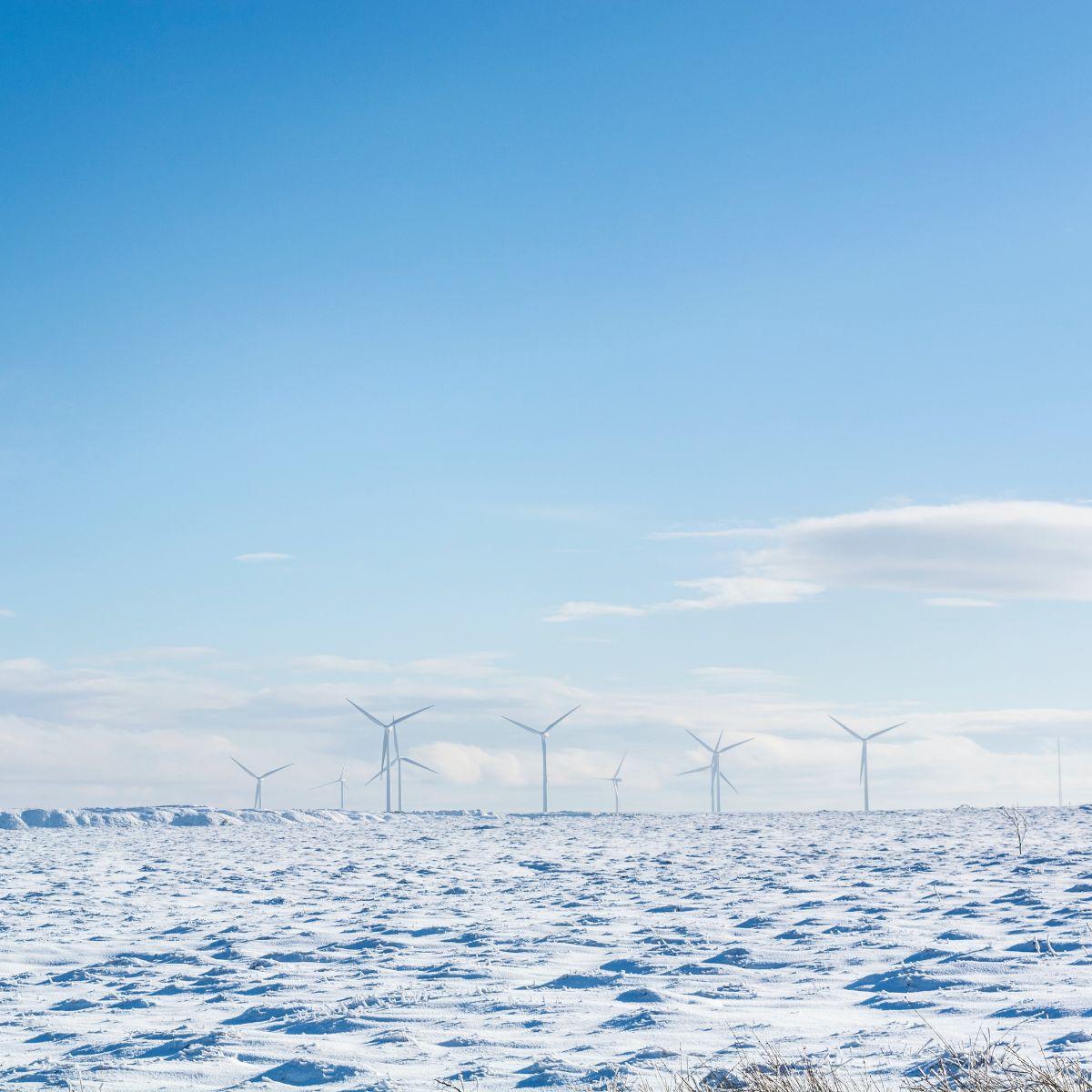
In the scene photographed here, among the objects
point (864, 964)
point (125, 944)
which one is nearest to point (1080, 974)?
point (864, 964)

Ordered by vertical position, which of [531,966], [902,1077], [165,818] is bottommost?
[165,818]

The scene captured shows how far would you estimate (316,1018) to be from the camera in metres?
13.1

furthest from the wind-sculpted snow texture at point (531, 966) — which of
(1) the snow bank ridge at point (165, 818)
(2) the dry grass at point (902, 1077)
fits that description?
(1) the snow bank ridge at point (165, 818)

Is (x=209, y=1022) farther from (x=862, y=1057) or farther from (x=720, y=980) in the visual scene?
(x=862, y=1057)

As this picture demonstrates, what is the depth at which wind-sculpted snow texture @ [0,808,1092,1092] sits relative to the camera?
1110cm

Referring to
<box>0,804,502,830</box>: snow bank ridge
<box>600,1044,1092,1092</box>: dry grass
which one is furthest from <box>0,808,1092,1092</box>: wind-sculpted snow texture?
<box>0,804,502,830</box>: snow bank ridge

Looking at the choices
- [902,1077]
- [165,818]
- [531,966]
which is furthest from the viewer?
[165,818]

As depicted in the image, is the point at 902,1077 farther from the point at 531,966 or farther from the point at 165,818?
the point at 165,818

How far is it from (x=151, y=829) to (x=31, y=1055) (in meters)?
68.9

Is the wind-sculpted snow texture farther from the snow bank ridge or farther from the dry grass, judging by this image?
the snow bank ridge

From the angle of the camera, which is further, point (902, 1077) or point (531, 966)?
point (531, 966)

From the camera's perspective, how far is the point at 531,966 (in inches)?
645

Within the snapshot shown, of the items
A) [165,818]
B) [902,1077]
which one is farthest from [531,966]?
[165,818]

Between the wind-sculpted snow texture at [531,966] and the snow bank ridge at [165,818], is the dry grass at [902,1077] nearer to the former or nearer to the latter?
the wind-sculpted snow texture at [531,966]
